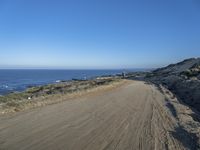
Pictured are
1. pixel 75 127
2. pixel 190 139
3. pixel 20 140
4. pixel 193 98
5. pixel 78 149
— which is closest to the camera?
pixel 78 149

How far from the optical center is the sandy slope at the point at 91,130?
1237 centimetres

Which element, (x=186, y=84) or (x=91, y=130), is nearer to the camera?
(x=91, y=130)

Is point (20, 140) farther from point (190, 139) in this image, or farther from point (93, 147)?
point (190, 139)

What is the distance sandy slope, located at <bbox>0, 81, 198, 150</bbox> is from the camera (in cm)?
1237

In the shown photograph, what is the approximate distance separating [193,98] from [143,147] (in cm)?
2131

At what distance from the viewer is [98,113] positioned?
2062 cm

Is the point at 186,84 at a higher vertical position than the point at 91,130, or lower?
lower

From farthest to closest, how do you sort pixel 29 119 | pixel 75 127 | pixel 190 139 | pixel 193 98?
pixel 193 98, pixel 29 119, pixel 75 127, pixel 190 139

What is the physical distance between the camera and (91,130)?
15.1 m

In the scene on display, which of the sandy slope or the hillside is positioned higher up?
the sandy slope

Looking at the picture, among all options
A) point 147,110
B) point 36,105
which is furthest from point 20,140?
point 147,110

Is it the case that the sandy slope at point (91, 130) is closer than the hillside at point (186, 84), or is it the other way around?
the sandy slope at point (91, 130)

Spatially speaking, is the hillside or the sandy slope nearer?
the sandy slope

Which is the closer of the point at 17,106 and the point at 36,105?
the point at 17,106
